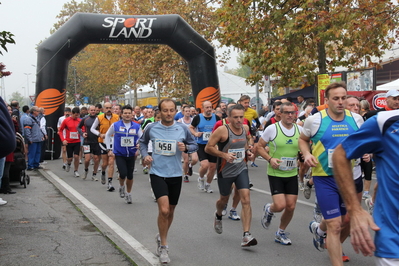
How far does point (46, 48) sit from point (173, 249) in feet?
46.0

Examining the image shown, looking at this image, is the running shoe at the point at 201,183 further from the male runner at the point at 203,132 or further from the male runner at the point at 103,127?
the male runner at the point at 103,127

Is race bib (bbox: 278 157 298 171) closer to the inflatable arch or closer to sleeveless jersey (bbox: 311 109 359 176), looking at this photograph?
sleeveless jersey (bbox: 311 109 359 176)

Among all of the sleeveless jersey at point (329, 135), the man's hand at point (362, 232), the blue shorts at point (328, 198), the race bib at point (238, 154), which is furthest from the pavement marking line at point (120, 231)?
the man's hand at point (362, 232)

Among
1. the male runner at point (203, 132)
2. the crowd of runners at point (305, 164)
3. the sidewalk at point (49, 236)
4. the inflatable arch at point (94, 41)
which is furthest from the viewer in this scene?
the inflatable arch at point (94, 41)

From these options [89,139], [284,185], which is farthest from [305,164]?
[89,139]

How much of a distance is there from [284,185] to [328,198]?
5.08 feet

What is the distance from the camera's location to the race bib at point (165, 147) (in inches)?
253

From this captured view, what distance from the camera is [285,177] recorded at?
6633 millimetres

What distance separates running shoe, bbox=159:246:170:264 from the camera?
585 cm

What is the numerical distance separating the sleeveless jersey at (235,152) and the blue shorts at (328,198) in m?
1.73

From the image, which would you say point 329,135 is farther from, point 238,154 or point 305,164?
point 238,154

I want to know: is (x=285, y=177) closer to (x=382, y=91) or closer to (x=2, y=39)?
(x=2, y=39)

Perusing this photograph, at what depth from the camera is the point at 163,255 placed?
5.89 m

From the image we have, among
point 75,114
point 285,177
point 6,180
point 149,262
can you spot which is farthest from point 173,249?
point 75,114
